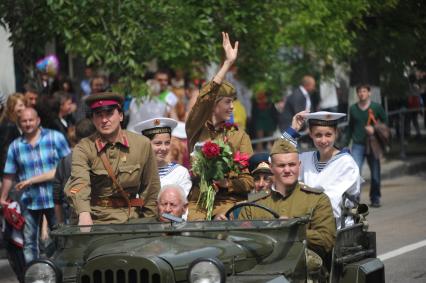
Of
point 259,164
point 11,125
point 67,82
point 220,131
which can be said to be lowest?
point 259,164

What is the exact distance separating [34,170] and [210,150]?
3931 mm

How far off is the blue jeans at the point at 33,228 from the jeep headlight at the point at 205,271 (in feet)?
19.4

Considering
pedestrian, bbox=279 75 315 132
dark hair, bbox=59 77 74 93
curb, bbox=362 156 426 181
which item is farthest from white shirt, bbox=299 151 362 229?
curb, bbox=362 156 426 181

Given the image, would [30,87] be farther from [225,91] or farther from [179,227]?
[179,227]

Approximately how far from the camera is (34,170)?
13141mm

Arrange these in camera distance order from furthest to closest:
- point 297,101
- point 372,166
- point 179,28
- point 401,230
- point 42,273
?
point 297,101
point 372,166
point 179,28
point 401,230
point 42,273

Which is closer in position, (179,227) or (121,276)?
(121,276)

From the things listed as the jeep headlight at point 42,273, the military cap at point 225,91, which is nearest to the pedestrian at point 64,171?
the military cap at point 225,91

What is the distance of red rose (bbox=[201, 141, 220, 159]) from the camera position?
381 inches

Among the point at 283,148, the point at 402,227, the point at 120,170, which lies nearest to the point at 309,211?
the point at 283,148

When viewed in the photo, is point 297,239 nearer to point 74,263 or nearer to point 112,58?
point 74,263

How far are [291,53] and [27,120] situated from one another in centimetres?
1055

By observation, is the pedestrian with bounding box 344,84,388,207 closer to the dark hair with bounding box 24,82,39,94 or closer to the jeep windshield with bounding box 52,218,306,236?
the dark hair with bounding box 24,82,39,94

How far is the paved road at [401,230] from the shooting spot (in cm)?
1283
